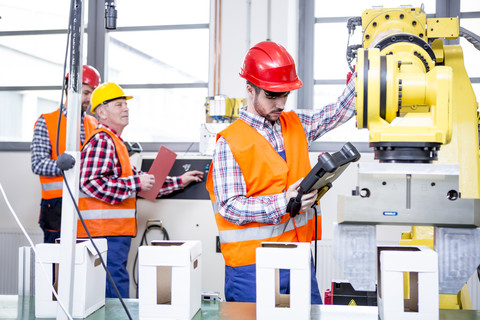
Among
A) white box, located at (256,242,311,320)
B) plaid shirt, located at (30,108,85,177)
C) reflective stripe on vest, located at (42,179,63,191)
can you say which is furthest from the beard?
reflective stripe on vest, located at (42,179,63,191)

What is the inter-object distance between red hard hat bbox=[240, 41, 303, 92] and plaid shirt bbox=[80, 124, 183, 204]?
114cm

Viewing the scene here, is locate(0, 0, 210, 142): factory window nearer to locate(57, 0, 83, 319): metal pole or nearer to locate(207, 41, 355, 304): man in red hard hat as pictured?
locate(207, 41, 355, 304): man in red hard hat

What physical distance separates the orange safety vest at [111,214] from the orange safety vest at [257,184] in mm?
1065

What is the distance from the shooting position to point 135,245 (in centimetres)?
299

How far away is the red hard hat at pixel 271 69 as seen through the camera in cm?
179

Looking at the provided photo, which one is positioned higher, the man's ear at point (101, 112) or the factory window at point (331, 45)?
the factory window at point (331, 45)

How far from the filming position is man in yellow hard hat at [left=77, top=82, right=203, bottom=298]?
105 inches

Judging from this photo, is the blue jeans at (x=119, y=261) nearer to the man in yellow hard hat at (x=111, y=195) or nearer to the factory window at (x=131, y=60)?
the man in yellow hard hat at (x=111, y=195)

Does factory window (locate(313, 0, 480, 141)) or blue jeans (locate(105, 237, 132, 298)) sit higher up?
factory window (locate(313, 0, 480, 141))


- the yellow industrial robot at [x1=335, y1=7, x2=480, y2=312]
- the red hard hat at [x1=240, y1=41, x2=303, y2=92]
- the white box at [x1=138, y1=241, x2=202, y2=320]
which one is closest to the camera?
the yellow industrial robot at [x1=335, y1=7, x2=480, y2=312]

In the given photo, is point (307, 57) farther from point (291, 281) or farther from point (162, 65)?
point (291, 281)

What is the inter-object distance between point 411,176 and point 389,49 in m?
0.46

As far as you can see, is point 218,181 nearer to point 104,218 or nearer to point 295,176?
point 295,176

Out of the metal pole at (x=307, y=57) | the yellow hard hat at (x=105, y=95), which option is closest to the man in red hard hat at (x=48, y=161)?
the yellow hard hat at (x=105, y=95)
